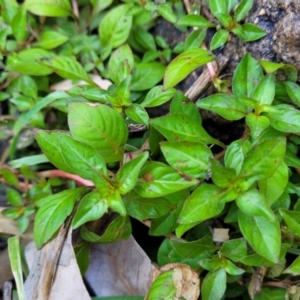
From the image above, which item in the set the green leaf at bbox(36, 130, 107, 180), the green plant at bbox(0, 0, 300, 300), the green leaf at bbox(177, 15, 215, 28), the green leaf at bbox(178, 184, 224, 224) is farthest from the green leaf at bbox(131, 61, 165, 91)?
the green leaf at bbox(178, 184, 224, 224)

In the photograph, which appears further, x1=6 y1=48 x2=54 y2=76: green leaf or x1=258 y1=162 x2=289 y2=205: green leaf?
x1=6 y1=48 x2=54 y2=76: green leaf

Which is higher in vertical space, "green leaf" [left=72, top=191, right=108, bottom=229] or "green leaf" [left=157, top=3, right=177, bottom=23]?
"green leaf" [left=157, top=3, right=177, bottom=23]

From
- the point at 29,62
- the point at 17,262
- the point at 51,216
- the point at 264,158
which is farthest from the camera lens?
the point at 29,62

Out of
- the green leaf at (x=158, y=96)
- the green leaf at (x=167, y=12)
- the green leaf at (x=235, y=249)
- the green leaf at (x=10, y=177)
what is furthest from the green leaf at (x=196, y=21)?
the green leaf at (x=10, y=177)

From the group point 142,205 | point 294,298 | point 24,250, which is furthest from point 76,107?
point 294,298

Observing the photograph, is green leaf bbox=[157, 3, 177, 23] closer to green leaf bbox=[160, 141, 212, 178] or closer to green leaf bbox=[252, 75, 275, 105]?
green leaf bbox=[252, 75, 275, 105]

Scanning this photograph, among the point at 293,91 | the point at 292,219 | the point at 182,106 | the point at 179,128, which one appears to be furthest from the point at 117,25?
the point at 292,219

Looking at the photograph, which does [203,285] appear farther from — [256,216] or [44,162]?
[44,162]

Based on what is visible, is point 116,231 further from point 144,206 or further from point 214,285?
point 214,285
